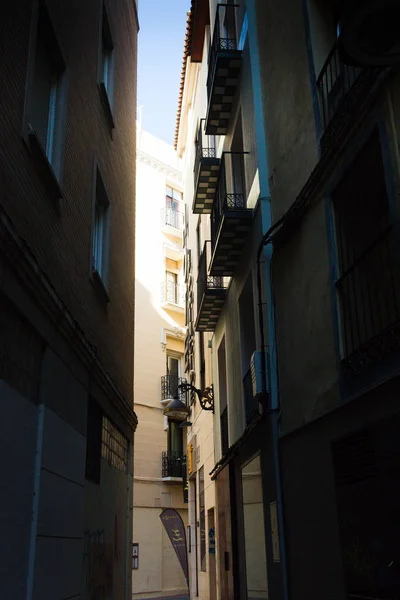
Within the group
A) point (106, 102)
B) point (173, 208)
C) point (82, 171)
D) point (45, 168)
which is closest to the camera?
point (45, 168)

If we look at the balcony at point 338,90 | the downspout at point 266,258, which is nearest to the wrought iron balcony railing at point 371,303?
the balcony at point 338,90

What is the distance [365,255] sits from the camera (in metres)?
6.35

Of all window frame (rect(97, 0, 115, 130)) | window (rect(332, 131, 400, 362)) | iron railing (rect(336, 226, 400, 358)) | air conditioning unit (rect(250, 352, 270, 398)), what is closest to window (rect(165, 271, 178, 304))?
window frame (rect(97, 0, 115, 130))

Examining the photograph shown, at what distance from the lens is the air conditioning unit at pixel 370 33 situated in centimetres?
351

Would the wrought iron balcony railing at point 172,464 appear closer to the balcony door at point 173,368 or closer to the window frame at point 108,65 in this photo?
the balcony door at point 173,368

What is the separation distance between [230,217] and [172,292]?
2128cm

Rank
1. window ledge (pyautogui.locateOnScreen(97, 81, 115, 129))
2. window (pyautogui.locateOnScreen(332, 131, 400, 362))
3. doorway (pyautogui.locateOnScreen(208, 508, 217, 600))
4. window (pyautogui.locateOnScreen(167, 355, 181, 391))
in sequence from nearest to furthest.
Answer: window (pyautogui.locateOnScreen(332, 131, 400, 362)), window ledge (pyautogui.locateOnScreen(97, 81, 115, 129)), doorway (pyautogui.locateOnScreen(208, 508, 217, 600)), window (pyautogui.locateOnScreen(167, 355, 181, 391))

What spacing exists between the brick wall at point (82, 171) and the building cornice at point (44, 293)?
285 mm

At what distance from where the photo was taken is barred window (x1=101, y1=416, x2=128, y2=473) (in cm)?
1021

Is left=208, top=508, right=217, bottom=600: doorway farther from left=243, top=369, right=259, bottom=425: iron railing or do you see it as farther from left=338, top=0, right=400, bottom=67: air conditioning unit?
left=338, top=0, right=400, bottom=67: air conditioning unit

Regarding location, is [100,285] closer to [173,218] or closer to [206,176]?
[206,176]

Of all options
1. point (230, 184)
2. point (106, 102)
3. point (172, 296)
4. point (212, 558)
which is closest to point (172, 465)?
point (172, 296)

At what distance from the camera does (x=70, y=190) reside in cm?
785

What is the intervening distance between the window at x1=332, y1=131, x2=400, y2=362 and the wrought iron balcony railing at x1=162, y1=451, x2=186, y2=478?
23.3 metres
